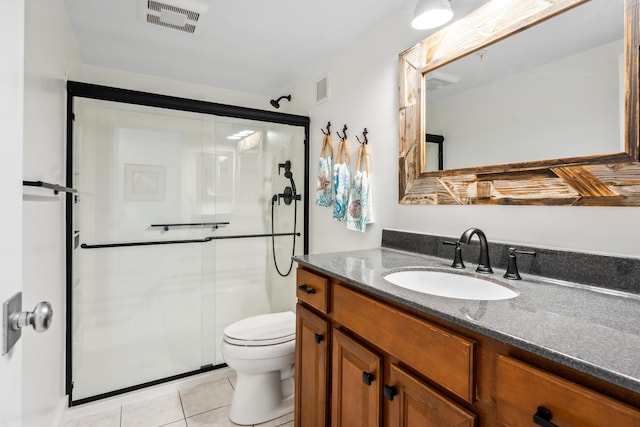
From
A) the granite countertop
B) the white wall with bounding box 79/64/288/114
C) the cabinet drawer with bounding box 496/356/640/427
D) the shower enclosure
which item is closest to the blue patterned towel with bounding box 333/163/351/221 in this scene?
the shower enclosure

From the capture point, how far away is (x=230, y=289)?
2.51m

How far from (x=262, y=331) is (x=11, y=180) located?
61.5 inches

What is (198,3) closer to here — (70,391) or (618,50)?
(618,50)

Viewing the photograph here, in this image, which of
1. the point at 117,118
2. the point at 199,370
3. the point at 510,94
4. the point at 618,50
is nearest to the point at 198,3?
the point at 117,118

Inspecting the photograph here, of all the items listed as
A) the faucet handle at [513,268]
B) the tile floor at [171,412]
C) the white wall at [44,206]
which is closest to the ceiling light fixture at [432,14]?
the faucet handle at [513,268]

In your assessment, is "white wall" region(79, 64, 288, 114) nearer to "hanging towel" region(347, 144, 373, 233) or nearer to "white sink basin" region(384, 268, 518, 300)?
"hanging towel" region(347, 144, 373, 233)

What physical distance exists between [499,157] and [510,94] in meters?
0.25

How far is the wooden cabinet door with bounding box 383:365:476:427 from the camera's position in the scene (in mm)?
773

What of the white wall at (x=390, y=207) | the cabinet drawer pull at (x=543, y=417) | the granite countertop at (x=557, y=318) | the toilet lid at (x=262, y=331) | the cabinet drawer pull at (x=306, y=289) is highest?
the white wall at (x=390, y=207)

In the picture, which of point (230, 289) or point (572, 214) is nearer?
point (572, 214)

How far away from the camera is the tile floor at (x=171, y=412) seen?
182cm

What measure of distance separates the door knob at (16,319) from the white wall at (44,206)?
2.62ft

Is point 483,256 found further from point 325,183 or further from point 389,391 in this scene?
point 325,183

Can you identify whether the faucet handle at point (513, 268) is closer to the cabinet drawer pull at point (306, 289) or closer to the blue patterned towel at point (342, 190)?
the cabinet drawer pull at point (306, 289)
